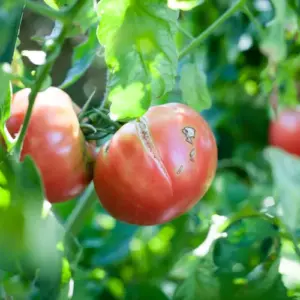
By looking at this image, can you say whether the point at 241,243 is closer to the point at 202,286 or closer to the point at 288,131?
the point at 202,286

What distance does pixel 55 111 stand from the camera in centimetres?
53

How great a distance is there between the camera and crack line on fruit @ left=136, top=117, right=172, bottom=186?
0.52m

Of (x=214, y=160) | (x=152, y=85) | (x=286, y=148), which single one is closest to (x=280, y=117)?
(x=286, y=148)

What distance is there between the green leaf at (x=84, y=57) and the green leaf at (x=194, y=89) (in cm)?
9

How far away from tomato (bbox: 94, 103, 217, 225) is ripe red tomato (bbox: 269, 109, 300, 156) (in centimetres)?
61

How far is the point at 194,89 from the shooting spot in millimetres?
613

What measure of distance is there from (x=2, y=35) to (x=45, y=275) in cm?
15

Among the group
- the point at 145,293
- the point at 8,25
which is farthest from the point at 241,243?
the point at 8,25

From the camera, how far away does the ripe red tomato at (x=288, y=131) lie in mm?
1124

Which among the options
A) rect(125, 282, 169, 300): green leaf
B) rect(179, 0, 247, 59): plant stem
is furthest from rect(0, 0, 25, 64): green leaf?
rect(125, 282, 169, 300): green leaf

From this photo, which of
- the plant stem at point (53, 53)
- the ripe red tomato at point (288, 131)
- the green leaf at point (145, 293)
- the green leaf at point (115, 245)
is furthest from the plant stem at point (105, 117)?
the ripe red tomato at point (288, 131)

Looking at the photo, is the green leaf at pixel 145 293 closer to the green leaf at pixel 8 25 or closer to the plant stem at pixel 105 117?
the plant stem at pixel 105 117

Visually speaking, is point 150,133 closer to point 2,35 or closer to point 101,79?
point 2,35

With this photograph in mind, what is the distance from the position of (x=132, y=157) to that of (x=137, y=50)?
0.11 metres
